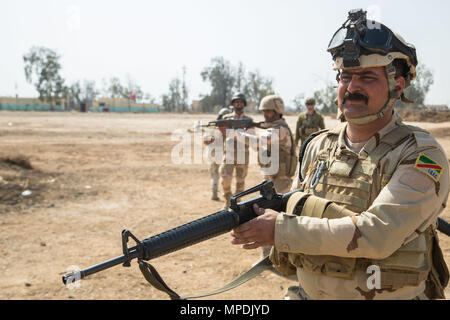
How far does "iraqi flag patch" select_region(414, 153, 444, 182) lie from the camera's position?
160cm

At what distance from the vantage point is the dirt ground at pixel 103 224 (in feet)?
13.9

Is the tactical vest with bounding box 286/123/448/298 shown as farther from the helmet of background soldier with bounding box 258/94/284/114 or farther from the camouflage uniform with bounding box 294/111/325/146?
the camouflage uniform with bounding box 294/111/325/146

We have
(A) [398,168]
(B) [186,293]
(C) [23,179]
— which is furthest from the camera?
(C) [23,179]

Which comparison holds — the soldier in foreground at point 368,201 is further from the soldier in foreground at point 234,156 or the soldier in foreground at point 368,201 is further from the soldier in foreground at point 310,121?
the soldier in foreground at point 310,121

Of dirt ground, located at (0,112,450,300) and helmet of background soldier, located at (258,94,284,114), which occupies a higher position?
helmet of background soldier, located at (258,94,284,114)

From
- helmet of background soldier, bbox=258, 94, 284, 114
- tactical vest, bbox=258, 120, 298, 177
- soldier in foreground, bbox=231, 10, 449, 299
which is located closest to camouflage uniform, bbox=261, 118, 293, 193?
tactical vest, bbox=258, 120, 298, 177

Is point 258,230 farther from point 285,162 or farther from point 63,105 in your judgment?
point 63,105

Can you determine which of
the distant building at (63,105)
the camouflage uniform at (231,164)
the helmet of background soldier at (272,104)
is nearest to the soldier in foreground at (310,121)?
the camouflage uniform at (231,164)

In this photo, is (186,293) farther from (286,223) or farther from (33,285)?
(286,223)

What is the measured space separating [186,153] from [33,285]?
11.5 meters

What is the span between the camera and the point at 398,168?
1.67m

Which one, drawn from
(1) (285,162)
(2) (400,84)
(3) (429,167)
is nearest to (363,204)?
(3) (429,167)
